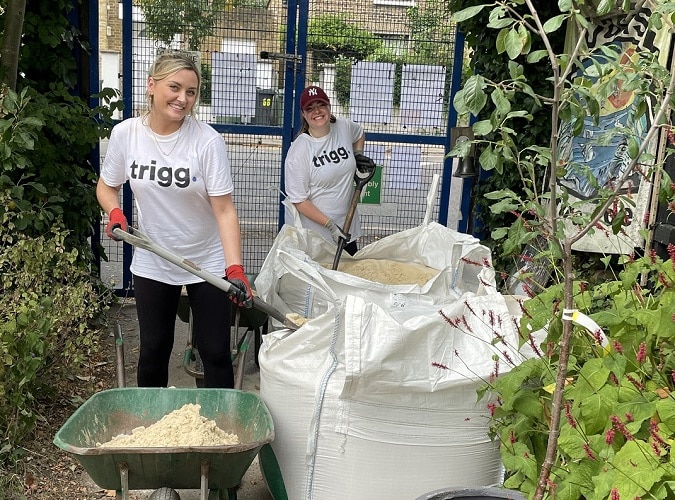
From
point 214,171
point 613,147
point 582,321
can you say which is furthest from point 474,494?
point 613,147

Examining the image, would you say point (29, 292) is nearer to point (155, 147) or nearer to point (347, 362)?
point (155, 147)

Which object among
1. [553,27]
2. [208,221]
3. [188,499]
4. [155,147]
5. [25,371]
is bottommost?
[188,499]

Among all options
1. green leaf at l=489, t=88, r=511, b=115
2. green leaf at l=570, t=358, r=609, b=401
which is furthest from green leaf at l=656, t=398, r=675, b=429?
green leaf at l=489, t=88, r=511, b=115

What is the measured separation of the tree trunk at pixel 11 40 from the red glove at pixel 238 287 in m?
1.86

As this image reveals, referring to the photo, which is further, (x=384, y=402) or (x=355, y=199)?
(x=355, y=199)

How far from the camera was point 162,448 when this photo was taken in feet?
7.45

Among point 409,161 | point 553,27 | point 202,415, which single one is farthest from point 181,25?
point 553,27

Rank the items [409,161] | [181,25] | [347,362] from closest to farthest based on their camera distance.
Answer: [347,362] < [181,25] < [409,161]

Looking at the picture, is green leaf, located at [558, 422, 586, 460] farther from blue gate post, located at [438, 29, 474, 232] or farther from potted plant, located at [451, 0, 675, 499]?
blue gate post, located at [438, 29, 474, 232]

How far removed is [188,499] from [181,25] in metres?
3.30

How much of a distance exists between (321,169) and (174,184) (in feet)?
4.43

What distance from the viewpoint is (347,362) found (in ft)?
8.17

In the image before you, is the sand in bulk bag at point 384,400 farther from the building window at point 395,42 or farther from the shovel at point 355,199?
the building window at point 395,42

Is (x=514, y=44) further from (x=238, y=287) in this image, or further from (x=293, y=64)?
(x=293, y=64)
